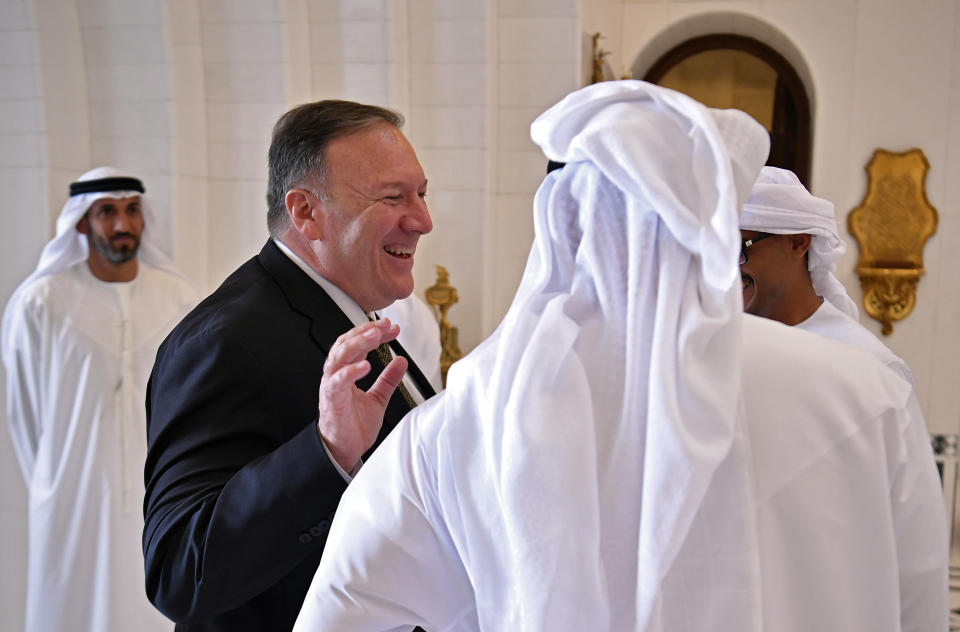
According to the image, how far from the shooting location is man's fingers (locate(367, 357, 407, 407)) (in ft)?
5.71

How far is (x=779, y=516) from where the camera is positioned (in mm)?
1365

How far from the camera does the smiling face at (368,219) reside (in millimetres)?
2334

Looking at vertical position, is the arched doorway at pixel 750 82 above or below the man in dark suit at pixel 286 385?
above

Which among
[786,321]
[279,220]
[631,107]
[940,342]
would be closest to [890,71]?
[940,342]

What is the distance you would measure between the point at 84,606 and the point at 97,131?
10.5 feet

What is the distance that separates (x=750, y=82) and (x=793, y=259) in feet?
13.7

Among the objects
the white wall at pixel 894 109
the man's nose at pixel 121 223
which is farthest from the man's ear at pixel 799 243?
the man's nose at pixel 121 223

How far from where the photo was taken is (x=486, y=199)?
19.6 feet

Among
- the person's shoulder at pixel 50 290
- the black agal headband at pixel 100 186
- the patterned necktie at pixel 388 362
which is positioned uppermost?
the black agal headband at pixel 100 186

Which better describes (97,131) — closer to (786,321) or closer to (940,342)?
(786,321)

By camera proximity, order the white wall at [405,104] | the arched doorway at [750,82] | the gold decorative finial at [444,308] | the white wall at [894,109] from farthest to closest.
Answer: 1. the arched doorway at [750,82]
2. the white wall at [894,109]
3. the gold decorative finial at [444,308]
4. the white wall at [405,104]

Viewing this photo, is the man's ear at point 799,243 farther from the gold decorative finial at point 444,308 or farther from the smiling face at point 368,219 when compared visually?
the gold decorative finial at point 444,308

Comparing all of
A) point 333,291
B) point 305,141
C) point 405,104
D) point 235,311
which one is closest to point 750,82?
point 405,104

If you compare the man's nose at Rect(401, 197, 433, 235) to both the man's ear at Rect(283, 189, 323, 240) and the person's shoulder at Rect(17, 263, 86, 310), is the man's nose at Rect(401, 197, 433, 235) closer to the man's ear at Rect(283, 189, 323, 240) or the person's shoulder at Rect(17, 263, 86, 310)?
the man's ear at Rect(283, 189, 323, 240)
